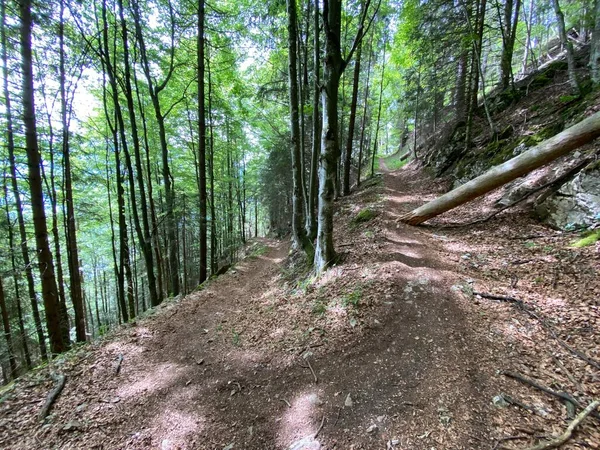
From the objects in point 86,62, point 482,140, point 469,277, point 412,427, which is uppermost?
point 86,62

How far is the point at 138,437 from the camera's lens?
8.97 feet

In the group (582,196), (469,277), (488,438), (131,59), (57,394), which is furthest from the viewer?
(131,59)

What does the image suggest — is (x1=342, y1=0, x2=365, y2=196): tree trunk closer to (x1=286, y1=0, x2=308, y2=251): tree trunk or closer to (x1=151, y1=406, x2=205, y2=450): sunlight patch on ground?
(x1=286, y1=0, x2=308, y2=251): tree trunk

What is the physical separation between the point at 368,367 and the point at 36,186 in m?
6.59

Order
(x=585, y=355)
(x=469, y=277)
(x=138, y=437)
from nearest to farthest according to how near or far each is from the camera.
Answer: (x=585, y=355), (x=138, y=437), (x=469, y=277)

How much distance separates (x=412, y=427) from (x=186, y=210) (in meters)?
10.8

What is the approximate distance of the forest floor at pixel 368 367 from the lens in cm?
230

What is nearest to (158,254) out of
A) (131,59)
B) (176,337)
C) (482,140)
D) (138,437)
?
(176,337)

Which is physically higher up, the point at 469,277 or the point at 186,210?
the point at 186,210

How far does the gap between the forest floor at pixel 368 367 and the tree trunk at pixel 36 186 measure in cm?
117

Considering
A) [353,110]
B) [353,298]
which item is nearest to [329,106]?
[353,298]

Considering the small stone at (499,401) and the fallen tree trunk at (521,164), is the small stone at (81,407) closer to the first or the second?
the small stone at (499,401)

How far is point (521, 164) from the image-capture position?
17.6 feet

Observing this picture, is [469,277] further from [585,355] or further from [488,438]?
[488,438]
